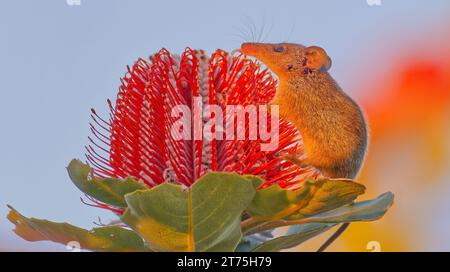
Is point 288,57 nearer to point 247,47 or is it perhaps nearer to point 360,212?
point 247,47

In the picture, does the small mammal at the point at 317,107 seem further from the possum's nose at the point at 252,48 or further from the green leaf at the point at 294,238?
the green leaf at the point at 294,238

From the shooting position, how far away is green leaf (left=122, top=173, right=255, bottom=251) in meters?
1.51

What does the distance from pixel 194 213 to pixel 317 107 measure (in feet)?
2.25

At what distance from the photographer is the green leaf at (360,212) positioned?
184cm

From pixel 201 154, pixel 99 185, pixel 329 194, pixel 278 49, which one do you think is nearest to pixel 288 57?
pixel 278 49

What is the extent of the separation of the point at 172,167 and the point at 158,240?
380 mm

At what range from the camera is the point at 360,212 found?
1874 mm

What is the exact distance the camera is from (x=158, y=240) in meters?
1.65

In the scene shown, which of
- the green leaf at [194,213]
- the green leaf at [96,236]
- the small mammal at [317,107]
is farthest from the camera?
the small mammal at [317,107]

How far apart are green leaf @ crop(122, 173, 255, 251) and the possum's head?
0.74m

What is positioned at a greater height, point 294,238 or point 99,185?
point 99,185

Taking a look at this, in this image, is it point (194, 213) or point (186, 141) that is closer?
point (194, 213)

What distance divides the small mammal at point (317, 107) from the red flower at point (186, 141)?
0.06 meters

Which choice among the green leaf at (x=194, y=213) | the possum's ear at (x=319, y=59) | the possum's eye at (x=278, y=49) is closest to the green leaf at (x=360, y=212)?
the green leaf at (x=194, y=213)
